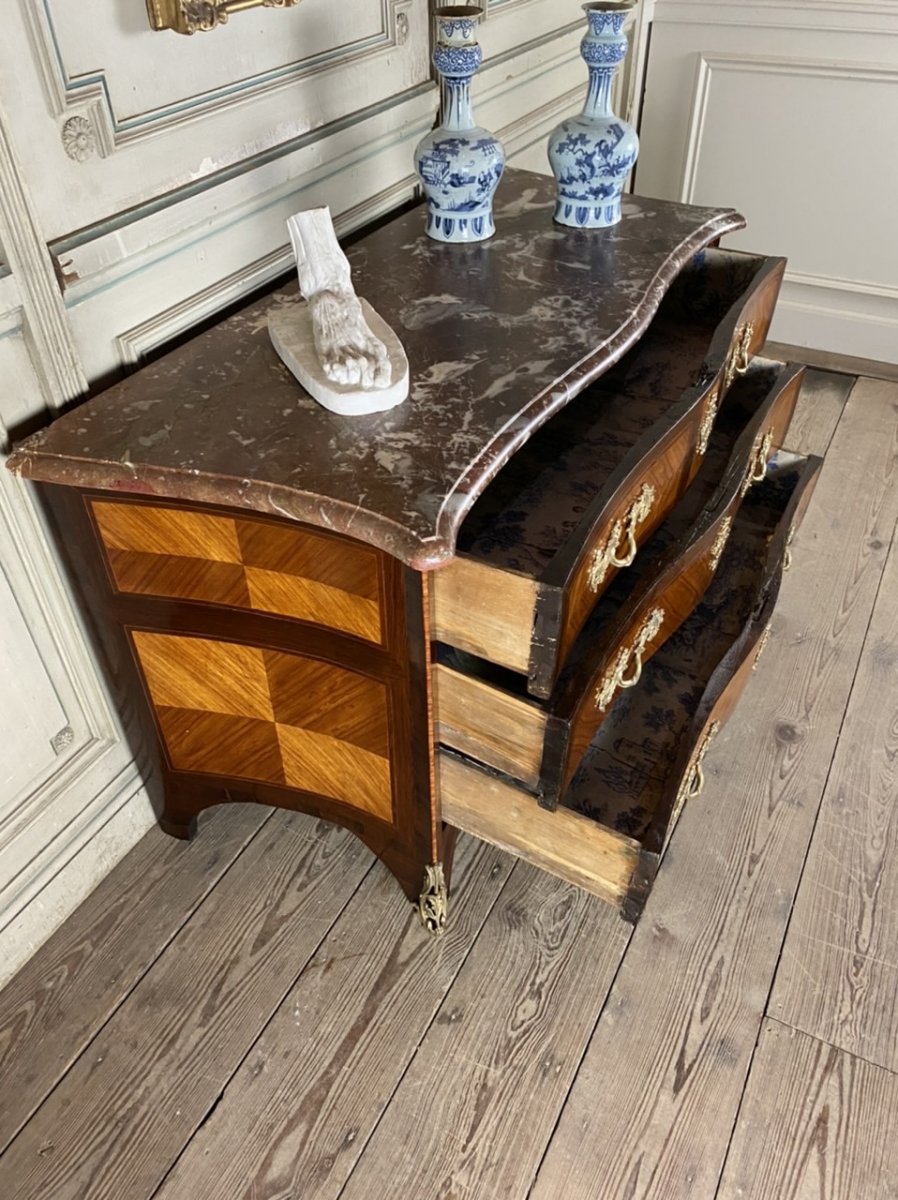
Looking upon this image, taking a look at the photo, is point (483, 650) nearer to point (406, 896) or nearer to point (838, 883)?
point (406, 896)

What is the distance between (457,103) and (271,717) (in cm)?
78

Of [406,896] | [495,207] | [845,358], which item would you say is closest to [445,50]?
[495,207]

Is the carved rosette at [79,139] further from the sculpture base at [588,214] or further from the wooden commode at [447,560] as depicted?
the sculpture base at [588,214]

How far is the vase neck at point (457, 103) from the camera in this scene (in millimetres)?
1129

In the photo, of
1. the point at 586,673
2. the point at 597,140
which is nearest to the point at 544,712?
the point at 586,673

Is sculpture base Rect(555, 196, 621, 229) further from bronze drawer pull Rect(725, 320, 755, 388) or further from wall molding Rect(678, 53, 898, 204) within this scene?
wall molding Rect(678, 53, 898, 204)

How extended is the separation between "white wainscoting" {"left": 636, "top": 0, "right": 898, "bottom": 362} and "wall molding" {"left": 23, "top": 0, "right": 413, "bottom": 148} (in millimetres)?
1173

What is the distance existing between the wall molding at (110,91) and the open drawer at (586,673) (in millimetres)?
599

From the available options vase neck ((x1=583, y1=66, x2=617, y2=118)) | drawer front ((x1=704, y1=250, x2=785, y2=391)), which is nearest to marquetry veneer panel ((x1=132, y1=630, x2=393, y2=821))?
drawer front ((x1=704, y1=250, x2=785, y2=391))

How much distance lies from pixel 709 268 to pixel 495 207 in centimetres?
32

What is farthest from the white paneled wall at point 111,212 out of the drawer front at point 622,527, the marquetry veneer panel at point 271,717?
the drawer front at point 622,527

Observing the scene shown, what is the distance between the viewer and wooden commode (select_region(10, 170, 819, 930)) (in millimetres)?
817

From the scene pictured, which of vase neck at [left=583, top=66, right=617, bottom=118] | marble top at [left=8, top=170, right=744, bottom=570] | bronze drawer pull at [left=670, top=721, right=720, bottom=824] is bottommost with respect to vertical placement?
bronze drawer pull at [left=670, top=721, right=720, bottom=824]

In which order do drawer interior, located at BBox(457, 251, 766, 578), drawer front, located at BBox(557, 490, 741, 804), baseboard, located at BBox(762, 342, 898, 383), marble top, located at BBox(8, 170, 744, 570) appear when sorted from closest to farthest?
marble top, located at BBox(8, 170, 744, 570) → drawer front, located at BBox(557, 490, 741, 804) → drawer interior, located at BBox(457, 251, 766, 578) → baseboard, located at BBox(762, 342, 898, 383)
